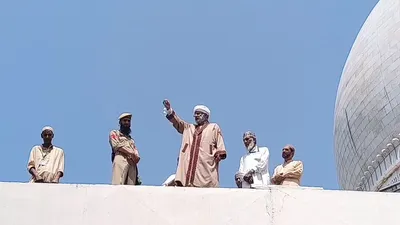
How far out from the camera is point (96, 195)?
8562 mm

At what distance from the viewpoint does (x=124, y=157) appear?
9117 mm

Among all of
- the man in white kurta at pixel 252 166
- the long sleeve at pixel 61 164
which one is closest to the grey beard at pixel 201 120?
the man in white kurta at pixel 252 166

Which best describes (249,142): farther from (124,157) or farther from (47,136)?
(47,136)

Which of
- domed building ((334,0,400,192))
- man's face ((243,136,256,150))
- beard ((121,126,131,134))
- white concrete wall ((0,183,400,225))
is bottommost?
white concrete wall ((0,183,400,225))

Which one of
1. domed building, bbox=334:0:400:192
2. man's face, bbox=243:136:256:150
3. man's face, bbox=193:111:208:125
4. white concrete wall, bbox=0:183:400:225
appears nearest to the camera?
white concrete wall, bbox=0:183:400:225

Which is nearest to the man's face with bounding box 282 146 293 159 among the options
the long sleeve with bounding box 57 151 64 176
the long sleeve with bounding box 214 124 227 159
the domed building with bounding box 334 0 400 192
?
the long sleeve with bounding box 214 124 227 159

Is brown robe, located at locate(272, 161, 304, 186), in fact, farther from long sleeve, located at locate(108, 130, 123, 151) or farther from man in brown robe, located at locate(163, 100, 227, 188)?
long sleeve, located at locate(108, 130, 123, 151)

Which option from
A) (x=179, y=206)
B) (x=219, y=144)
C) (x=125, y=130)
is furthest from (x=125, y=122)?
(x=179, y=206)

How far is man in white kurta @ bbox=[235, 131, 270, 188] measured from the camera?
9.41 meters

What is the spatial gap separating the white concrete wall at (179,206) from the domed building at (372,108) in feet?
21.6

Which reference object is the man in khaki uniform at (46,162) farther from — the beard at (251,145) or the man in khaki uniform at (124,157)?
the beard at (251,145)

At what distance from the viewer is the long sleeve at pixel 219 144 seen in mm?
9148

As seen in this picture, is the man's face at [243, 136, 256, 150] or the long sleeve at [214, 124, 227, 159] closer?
the long sleeve at [214, 124, 227, 159]

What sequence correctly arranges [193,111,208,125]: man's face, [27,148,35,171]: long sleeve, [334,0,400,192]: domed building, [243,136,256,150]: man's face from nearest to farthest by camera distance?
[27,148,35,171]: long sleeve
[193,111,208,125]: man's face
[243,136,256,150]: man's face
[334,0,400,192]: domed building
